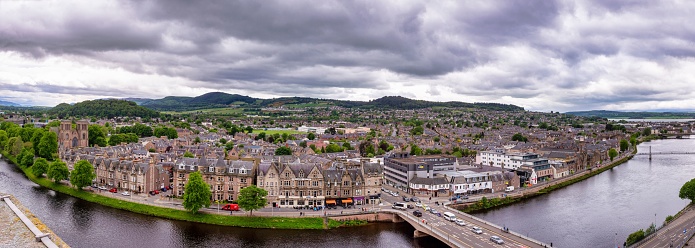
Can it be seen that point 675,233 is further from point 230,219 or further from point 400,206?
point 230,219

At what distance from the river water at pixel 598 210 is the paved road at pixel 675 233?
4.03 meters

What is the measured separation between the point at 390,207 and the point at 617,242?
25.6 m

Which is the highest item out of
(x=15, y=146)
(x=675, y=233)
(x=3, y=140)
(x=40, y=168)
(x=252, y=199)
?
(x=3, y=140)

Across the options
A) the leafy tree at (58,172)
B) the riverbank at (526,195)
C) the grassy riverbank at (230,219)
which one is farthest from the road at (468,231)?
the leafy tree at (58,172)

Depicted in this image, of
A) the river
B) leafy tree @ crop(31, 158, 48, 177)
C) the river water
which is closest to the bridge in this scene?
the river

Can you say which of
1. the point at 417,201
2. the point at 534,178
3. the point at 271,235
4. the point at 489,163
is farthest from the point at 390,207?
the point at 489,163

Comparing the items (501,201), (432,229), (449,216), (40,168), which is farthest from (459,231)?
(40,168)

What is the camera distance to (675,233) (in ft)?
160

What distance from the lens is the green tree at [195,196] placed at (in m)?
56.0

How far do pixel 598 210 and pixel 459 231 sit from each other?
30.2m

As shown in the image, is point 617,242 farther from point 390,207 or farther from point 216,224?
point 216,224

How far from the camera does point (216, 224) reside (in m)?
54.8

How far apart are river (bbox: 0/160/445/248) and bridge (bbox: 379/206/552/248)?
134 centimetres

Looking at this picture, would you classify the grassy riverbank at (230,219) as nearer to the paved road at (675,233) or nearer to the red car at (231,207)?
the red car at (231,207)
